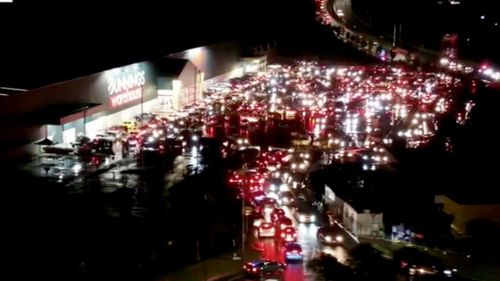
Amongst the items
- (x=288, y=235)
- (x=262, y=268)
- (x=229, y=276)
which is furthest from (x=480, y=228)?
(x=229, y=276)

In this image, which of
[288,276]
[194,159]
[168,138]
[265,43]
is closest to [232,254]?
[288,276]

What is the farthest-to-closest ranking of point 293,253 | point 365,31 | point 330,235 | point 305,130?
point 365,31, point 305,130, point 330,235, point 293,253

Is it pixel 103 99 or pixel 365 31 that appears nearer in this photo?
Answer: pixel 103 99

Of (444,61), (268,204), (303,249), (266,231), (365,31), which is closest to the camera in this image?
(303,249)

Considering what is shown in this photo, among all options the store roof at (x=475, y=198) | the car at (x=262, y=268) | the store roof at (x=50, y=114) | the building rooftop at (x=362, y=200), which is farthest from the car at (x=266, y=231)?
the store roof at (x=50, y=114)

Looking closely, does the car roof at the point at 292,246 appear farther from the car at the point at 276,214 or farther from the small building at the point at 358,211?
the small building at the point at 358,211

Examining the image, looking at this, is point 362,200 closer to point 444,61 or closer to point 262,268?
point 262,268
